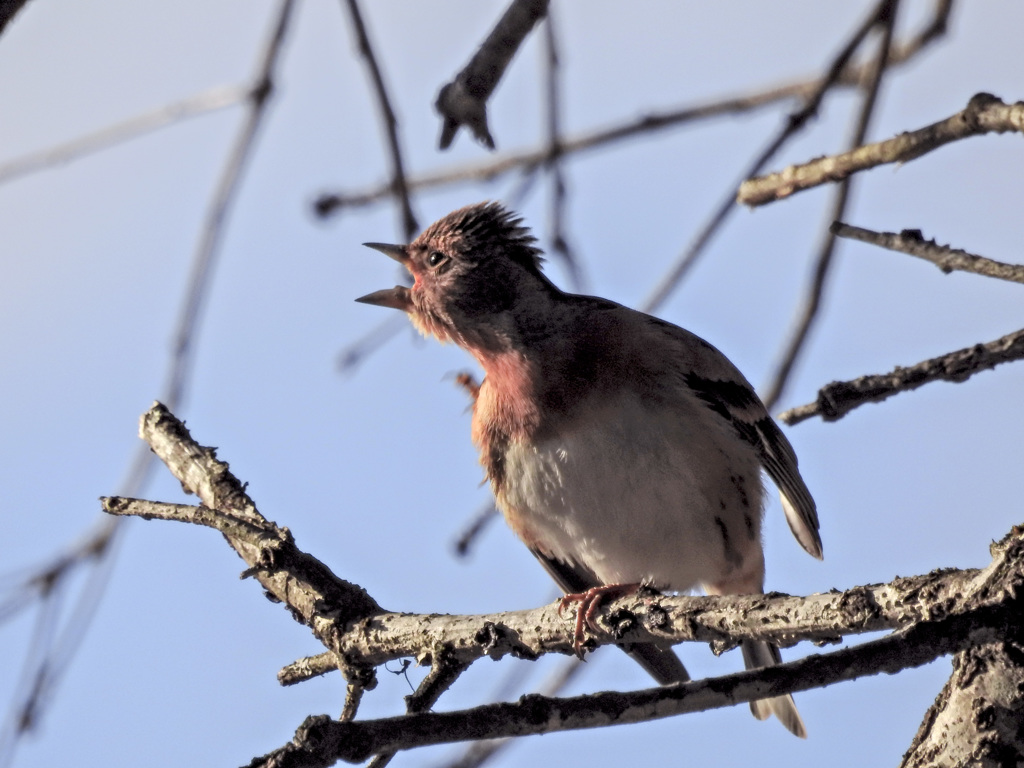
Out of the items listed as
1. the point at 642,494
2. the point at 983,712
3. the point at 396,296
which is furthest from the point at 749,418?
the point at 983,712

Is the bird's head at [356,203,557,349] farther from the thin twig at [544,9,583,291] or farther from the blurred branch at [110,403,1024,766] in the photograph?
the blurred branch at [110,403,1024,766]

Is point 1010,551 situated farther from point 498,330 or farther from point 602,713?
point 498,330

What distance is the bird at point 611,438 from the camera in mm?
5582

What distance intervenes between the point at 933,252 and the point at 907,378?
50cm

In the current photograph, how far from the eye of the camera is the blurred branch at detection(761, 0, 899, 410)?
550 cm

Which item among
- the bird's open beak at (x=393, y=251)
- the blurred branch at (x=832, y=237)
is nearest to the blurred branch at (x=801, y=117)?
the blurred branch at (x=832, y=237)

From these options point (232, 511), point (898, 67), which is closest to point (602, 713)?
point (232, 511)

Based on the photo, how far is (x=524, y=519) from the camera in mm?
6000

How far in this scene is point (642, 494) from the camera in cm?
554

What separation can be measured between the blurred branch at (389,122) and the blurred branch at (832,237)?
1954 mm

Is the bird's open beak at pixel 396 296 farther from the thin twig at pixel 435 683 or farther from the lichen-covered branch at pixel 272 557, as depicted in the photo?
the thin twig at pixel 435 683

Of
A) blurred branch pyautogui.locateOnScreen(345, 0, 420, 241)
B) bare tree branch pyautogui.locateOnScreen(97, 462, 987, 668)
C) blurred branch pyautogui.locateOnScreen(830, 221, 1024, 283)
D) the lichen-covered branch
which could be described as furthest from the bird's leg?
blurred branch pyautogui.locateOnScreen(345, 0, 420, 241)

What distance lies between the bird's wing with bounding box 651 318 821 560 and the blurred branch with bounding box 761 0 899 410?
372 millimetres

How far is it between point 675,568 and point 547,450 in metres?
1.01
